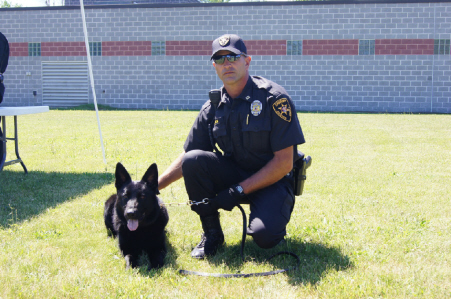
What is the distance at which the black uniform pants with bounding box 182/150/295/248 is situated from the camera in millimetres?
3010

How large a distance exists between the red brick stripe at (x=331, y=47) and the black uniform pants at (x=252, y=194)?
18.8m

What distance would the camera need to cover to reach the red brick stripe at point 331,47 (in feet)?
68.4

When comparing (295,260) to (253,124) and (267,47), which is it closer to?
(253,124)

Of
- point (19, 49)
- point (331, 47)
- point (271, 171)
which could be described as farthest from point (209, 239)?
point (19, 49)

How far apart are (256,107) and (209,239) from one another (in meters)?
1.12

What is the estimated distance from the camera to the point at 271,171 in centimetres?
310

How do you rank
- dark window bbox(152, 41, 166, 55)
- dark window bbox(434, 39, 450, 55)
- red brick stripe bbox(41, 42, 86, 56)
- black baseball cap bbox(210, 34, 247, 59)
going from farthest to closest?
red brick stripe bbox(41, 42, 86, 56)
dark window bbox(152, 41, 166, 55)
dark window bbox(434, 39, 450, 55)
black baseball cap bbox(210, 34, 247, 59)

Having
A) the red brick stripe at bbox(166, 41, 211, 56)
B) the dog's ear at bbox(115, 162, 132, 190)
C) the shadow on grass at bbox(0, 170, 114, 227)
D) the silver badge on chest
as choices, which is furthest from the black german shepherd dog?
the red brick stripe at bbox(166, 41, 211, 56)

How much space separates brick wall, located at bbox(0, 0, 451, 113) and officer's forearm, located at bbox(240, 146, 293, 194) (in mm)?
18753

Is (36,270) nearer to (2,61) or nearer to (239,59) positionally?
(239,59)

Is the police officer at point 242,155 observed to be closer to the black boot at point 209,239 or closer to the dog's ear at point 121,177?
the black boot at point 209,239

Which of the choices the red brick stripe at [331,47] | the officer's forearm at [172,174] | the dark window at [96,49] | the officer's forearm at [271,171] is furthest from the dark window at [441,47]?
the officer's forearm at [172,174]

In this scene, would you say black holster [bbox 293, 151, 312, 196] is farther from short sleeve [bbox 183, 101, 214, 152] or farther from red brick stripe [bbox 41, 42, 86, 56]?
red brick stripe [bbox 41, 42, 86, 56]

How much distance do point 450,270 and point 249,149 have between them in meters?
1.66
